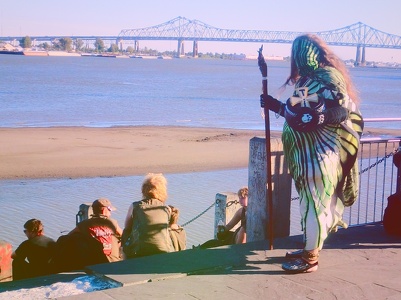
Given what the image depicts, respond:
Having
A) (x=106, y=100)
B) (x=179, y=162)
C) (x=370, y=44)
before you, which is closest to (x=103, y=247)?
(x=179, y=162)

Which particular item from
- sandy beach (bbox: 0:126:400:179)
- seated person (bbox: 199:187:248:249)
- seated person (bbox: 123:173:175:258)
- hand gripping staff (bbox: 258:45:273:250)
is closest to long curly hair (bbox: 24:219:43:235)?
seated person (bbox: 123:173:175:258)

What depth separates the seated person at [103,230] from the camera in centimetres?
631

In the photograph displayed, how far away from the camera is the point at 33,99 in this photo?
155ft

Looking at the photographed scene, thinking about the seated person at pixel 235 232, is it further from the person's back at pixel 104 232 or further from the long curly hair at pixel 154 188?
the long curly hair at pixel 154 188

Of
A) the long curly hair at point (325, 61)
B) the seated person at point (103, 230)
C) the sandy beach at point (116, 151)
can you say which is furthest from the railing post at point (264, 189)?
the sandy beach at point (116, 151)

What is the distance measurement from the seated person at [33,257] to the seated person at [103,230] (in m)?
0.31

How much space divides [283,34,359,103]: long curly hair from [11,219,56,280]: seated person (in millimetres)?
2740

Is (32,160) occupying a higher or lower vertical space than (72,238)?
lower

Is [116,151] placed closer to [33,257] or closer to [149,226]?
[33,257]

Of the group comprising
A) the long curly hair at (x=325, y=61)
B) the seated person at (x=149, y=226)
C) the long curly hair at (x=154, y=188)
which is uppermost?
Answer: the long curly hair at (x=325, y=61)

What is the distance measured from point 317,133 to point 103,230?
2289 mm

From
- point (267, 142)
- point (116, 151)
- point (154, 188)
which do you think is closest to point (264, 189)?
point (267, 142)

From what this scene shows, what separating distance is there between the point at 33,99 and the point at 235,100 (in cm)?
1514

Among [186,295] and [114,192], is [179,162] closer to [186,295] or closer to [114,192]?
[114,192]
